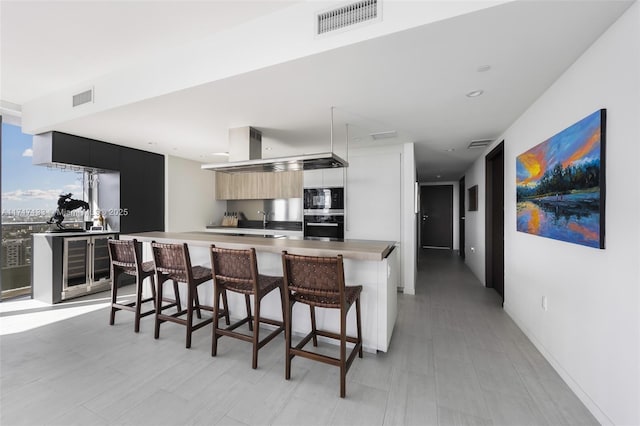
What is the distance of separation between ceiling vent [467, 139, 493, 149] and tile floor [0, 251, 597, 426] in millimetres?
2463

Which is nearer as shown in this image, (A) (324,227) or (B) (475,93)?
(B) (475,93)

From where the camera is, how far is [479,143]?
12.7 feet

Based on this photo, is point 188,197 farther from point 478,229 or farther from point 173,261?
point 478,229

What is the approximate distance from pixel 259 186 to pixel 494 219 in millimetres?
4487

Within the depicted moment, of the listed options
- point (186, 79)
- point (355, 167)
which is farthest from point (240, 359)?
point (355, 167)

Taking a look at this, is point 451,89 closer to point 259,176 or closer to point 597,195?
point 597,195

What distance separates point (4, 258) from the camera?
3.60 m

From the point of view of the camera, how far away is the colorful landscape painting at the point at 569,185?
61.0 inches

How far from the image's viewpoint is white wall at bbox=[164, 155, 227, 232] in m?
5.02

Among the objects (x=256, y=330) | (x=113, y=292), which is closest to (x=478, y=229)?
(x=256, y=330)

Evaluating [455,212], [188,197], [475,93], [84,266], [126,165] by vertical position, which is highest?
[475,93]

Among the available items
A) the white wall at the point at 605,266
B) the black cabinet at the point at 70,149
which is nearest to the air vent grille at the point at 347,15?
the white wall at the point at 605,266

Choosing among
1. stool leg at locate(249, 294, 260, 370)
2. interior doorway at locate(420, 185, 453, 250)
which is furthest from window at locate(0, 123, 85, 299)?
interior doorway at locate(420, 185, 453, 250)

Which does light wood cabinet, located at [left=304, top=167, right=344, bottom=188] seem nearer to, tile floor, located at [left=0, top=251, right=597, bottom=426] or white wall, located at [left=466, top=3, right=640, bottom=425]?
tile floor, located at [left=0, top=251, right=597, bottom=426]
